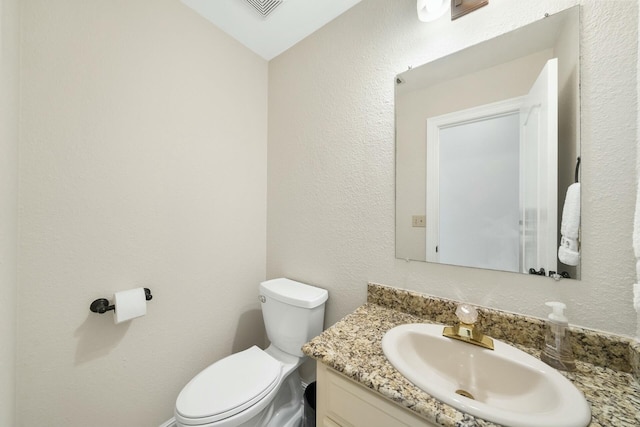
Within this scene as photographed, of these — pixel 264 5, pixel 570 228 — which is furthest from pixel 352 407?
pixel 264 5

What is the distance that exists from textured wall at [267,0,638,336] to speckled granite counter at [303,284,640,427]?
A: 56 millimetres

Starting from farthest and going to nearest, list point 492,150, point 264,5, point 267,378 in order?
point 264,5
point 267,378
point 492,150

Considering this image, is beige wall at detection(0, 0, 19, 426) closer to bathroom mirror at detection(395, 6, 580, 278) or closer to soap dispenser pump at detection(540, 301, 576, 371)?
bathroom mirror at detection(395, 6, 580, 278)

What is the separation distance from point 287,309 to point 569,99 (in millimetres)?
1438

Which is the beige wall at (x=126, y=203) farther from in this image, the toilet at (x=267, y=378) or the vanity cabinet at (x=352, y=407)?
the vanity cabinet at (x=352, y=407)

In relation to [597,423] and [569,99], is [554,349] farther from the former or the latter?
[569,99]

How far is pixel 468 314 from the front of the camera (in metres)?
0.78

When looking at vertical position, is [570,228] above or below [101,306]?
above

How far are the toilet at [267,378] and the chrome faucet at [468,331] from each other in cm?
64

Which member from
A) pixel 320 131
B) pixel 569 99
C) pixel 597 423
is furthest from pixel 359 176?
pixel 597 423

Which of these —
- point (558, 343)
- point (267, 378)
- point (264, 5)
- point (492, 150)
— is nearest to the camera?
point (558, 343)

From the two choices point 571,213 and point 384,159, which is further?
point 384,159

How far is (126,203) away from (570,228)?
1.74 metres

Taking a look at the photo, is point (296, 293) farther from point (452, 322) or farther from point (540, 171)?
point (540, 171)
